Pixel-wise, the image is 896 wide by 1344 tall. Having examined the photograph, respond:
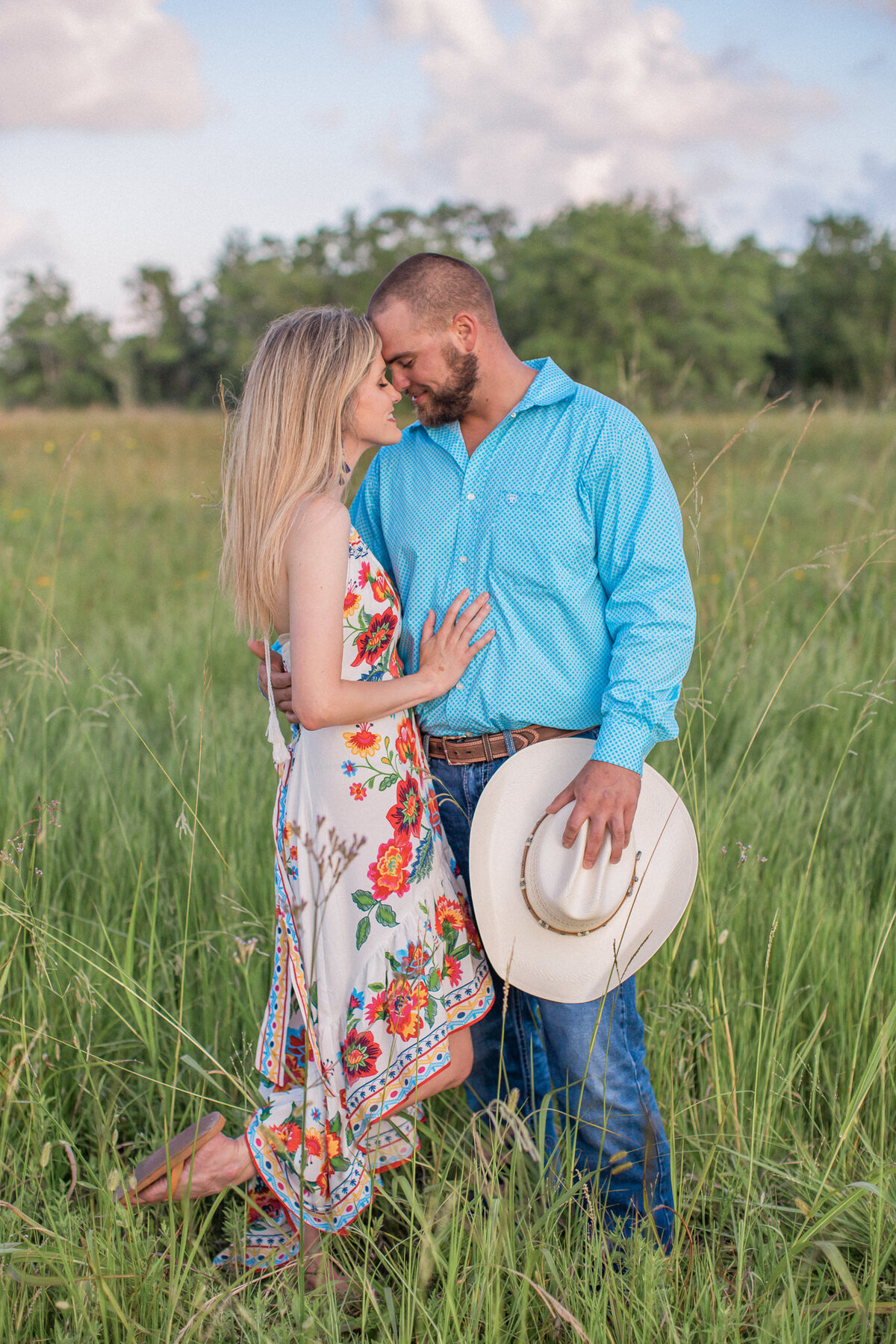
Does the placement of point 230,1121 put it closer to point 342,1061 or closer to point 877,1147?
point 342,1061

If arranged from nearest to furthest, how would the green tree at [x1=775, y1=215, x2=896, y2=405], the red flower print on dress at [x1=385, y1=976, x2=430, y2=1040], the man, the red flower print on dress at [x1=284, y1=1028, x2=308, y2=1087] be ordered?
1. the red flower print on dress at [x1=385, y1=976, x2=430, y2=1040]
2. the man
3. the red flower print on dress at [x1=284, y1=1028, x2=308, y2=1087]
4. the green tree at [x1=775, y1=215, x2=896, y2=405]

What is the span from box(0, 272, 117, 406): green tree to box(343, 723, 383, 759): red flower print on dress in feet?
183

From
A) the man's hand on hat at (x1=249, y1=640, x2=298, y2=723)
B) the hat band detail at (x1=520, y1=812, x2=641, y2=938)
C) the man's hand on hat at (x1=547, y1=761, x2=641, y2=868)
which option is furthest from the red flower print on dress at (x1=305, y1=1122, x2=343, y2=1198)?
the man's hand on hat at (x1=249, y1=640, x2=298, y2=723)

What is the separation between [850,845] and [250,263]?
62189mm

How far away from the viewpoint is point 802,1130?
7.25 ft

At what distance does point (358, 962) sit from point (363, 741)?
0.48 meters

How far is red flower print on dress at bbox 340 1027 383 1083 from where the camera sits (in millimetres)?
1989

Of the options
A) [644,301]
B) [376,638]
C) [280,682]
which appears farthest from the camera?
[644,301]

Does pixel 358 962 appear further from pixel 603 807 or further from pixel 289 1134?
pixel 603 807

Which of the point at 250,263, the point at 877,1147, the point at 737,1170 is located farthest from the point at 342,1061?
the point at 250,263

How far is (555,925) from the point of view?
2.04 meters

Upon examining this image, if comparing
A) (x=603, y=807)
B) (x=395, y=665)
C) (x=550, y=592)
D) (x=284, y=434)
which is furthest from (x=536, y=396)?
(x=603, y=807)

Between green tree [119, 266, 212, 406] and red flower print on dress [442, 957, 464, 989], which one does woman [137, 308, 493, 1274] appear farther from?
green tree [119, 266, 212, 406]

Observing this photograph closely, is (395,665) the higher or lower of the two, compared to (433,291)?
lower
